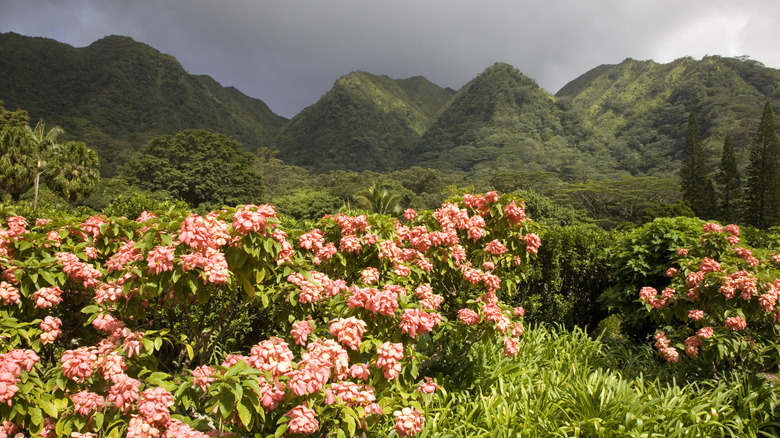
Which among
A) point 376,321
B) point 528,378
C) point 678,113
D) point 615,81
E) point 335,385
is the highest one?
point 615,81

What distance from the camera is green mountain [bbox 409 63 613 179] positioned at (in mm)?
82812

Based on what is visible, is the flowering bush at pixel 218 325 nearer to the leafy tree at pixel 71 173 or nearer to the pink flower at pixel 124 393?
the pink flower at pixel 124 393

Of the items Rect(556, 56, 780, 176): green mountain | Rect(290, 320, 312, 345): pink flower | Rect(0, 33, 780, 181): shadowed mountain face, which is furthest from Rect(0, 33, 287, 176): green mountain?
Rect(556, 56, 780, 176): green mountain

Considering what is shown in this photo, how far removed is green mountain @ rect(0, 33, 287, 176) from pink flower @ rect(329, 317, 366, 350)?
61.5m

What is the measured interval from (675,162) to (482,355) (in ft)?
259

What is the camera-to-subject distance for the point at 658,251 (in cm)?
495

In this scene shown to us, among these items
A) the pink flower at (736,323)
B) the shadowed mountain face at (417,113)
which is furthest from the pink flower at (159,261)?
the shadowed mountain face at (417,113)

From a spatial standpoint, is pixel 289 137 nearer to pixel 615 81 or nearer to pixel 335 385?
pixel 615 81

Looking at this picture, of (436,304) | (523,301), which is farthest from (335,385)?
(523,301)

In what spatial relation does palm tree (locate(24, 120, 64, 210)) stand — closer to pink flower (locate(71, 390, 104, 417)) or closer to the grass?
pink flower (locate(71, 390, 104, 417))

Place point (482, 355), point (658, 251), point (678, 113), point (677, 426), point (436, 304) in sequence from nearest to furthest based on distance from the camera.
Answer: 1. point (677, 426)
2. point (436, 304)
3. point (482, 355)
4. point (658, 251)
5. point (678, 113)

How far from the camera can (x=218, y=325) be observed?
2.57m

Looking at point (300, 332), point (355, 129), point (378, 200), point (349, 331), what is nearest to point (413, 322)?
point (349, 331)

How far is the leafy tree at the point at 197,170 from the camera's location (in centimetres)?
3953
